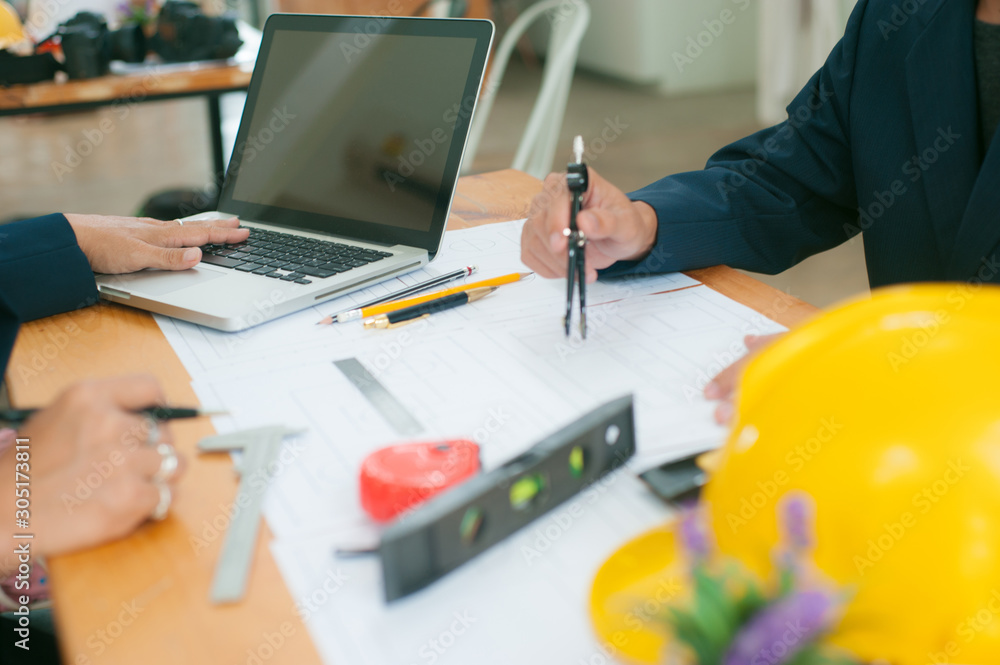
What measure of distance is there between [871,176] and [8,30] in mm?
1833

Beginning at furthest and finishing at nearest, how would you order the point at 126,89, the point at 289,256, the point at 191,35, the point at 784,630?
the point at 191,35 < the point at 126,89 < the point at 289,256 < the point at 784,630

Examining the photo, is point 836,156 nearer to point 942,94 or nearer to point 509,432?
point 942,94

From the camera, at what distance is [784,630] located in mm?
270

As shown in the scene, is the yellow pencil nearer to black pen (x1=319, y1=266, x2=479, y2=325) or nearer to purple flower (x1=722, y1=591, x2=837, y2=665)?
black pen (x1=319, y1=266, x2=479, y2=325)

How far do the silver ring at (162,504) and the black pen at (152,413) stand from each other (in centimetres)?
6

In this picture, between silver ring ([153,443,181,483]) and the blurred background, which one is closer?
silver ring ([153,443,181,483])

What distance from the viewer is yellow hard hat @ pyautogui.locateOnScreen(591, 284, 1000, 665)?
0.32 metres

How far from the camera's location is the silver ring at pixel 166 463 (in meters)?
0.51

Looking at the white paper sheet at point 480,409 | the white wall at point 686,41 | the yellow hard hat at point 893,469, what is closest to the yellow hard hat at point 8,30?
the white paper sheet at point 480,409

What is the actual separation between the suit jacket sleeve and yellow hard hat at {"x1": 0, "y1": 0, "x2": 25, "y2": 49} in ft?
5.20

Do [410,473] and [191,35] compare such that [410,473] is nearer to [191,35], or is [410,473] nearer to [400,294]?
[400,294]

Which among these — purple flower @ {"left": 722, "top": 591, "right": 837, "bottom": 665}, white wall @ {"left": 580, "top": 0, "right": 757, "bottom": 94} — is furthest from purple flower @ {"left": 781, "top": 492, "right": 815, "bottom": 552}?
white wall @ {"left": 580, "top": 0, "right": 757, "bottom": 94}

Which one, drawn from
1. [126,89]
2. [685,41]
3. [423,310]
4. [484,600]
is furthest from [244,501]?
[685,41]

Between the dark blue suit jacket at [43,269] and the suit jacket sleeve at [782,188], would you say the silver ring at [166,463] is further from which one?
the suit jacket sleeve at [782,188]
